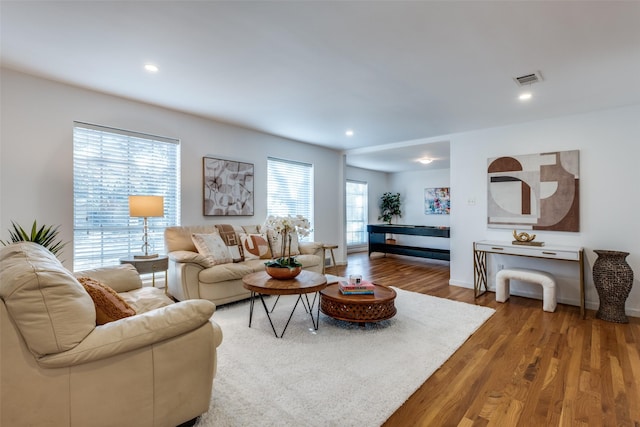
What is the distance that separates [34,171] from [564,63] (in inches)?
196

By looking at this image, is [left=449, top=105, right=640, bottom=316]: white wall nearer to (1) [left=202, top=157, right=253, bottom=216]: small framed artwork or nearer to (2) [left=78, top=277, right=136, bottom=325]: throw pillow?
(1) [left=202, top=157, right=253, bottom=216]: small framed artwork

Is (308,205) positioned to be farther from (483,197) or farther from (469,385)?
(469,385)

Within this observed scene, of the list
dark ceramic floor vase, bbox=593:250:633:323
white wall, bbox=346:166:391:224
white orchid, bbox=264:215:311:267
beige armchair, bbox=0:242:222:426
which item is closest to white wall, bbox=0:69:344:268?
white orchid, bbox=264:215:311:267

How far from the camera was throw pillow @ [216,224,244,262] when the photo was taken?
3.98 m

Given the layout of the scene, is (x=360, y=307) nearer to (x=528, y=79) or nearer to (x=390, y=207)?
(x=528, y=79)

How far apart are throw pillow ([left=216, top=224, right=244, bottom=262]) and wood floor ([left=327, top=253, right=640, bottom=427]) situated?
2720 mm

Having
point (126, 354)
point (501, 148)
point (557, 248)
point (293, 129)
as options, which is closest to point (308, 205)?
point (293, 129)

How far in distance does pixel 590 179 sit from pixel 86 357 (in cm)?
512

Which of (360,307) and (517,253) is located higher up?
(517,253)

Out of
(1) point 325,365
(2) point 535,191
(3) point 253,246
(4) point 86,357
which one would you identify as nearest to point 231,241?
(3) point 253,246

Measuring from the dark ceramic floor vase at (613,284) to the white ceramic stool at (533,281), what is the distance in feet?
1.40

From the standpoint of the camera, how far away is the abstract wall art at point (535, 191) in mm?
3866

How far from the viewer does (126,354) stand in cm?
136

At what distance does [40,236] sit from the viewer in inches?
108
